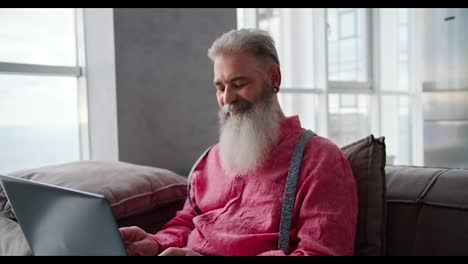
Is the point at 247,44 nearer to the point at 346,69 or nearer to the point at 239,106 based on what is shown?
the point at 239,106

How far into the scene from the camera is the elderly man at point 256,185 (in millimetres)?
1020

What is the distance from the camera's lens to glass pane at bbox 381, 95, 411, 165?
4164mm

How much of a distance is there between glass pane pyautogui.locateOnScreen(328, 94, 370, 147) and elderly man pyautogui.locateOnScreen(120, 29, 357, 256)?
2375mm

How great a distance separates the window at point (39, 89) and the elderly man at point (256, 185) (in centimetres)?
96

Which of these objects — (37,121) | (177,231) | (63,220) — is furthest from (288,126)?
(37,121)

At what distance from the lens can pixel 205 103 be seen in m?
2.33

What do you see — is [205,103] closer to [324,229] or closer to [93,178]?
[93,178]

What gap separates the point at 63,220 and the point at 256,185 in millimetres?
523

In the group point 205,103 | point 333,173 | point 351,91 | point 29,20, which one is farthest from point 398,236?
point 351,91

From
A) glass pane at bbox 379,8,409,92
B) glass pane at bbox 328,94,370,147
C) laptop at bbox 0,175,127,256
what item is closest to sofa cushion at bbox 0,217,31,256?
laptop at bbox 0,175,127,256

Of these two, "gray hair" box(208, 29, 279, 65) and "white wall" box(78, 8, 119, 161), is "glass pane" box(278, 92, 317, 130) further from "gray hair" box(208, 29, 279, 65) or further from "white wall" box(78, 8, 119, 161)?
"gray hair" box(208, 29, 279, 65)

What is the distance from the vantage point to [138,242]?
1183 mm

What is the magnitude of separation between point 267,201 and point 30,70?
1321 millimetres

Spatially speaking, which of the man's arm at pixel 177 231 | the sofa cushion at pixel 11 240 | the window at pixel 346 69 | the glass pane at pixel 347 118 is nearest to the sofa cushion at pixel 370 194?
the man's arm at pixel 177 231
